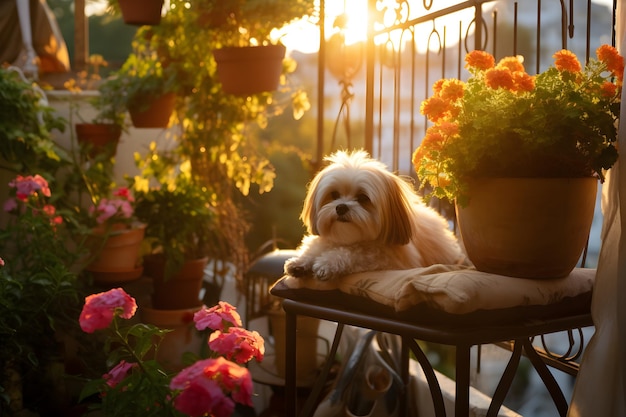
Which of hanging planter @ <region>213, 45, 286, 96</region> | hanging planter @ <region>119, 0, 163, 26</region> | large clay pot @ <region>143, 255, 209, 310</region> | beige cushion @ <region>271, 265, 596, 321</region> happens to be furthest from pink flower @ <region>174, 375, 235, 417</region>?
hanging planter @ <region>119, 0, 163, 26</region>

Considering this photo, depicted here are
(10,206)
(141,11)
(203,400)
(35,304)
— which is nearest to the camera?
(203,400)

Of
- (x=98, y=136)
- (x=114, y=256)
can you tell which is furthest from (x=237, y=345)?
(x=98, y=136)

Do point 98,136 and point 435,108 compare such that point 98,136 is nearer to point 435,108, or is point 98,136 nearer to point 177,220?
point 177,220

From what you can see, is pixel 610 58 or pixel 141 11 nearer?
pixel 610 58

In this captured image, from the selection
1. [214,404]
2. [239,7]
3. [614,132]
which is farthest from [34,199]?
[614,132]

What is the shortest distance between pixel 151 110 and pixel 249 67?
33.2 inches

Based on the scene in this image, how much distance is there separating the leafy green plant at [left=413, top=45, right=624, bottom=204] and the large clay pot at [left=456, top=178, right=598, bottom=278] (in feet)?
0.11

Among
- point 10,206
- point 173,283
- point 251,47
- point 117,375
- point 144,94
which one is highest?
point 251,47

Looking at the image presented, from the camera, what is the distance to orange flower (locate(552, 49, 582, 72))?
1617mm

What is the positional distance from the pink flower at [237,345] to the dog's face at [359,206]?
1.40 feet

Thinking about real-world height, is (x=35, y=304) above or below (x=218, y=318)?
below

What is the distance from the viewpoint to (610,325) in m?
1.56

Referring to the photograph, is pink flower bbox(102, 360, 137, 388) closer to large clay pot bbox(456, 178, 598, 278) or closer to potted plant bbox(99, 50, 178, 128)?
large clay pot bbox(456, 178, 598, 278)

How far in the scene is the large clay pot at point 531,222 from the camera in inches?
62.6
